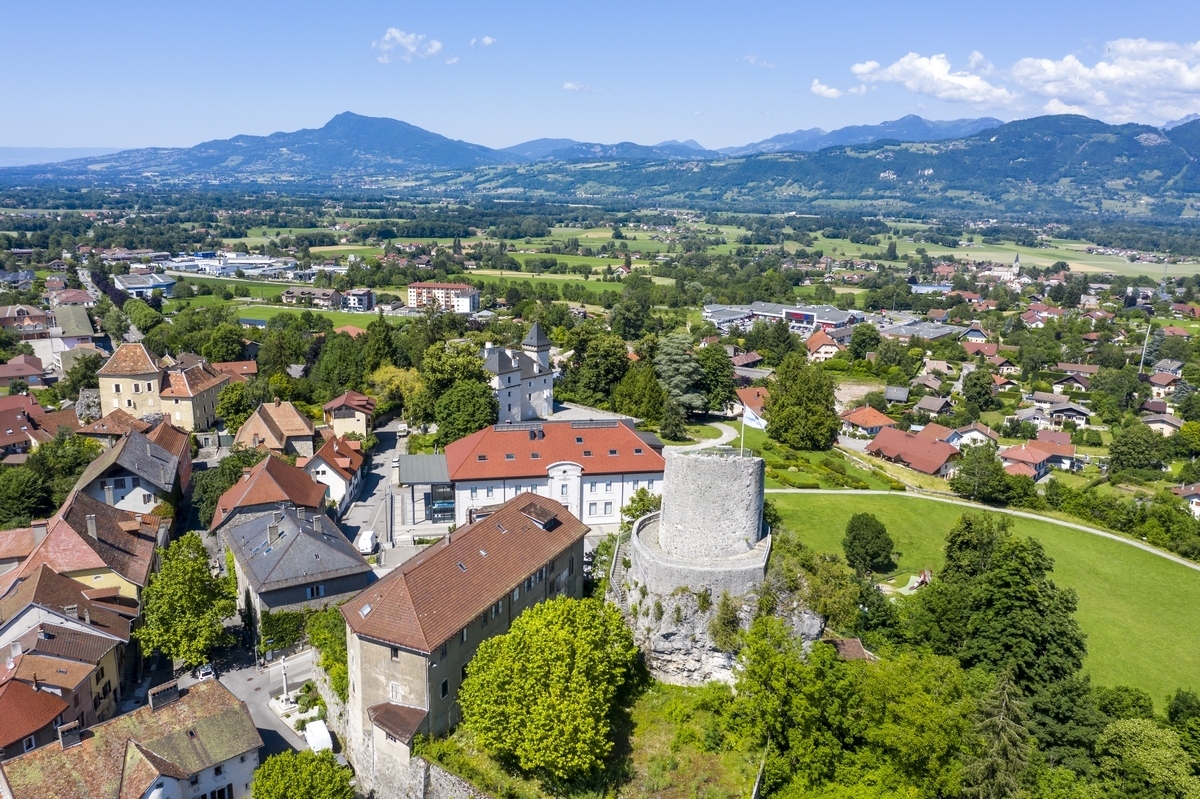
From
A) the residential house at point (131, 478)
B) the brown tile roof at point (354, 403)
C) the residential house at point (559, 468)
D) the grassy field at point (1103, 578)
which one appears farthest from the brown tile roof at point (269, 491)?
the grassy field at point (1103, 578)

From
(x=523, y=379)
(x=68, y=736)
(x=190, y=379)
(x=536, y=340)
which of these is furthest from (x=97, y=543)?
(x=536, y=340)

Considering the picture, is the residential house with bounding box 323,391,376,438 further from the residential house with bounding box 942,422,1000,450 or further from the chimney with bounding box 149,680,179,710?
the residential house with bounding box 942,422,1000,450

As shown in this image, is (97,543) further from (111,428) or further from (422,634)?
(111,428)

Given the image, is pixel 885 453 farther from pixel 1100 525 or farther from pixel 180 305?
pixel 180 305

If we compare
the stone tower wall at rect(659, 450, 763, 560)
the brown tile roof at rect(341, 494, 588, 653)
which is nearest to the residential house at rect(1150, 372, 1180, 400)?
the stone tower wall at rect(659, 450, 763, 560)

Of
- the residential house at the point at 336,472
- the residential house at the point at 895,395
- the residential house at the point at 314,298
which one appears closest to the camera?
the residential house at the point at 336,472

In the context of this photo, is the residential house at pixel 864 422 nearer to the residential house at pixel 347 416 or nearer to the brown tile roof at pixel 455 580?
the residential house at pixel 347 416
